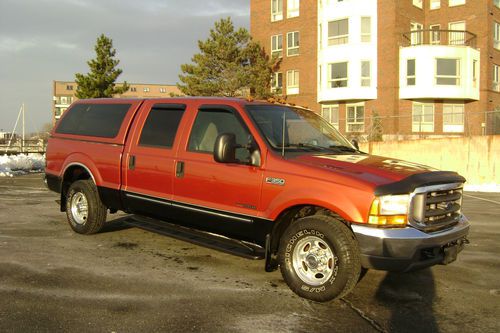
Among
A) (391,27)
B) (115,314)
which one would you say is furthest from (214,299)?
(391,27)

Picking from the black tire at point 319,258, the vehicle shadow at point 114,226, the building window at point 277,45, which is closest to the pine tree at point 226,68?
the building window at point 277,45

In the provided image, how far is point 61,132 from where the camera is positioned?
7.75 meters

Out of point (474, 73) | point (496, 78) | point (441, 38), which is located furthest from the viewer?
point (496, 78)

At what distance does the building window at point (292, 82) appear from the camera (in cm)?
3565

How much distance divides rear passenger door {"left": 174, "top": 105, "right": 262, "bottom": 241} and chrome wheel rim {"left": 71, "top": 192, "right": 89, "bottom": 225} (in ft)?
6.91

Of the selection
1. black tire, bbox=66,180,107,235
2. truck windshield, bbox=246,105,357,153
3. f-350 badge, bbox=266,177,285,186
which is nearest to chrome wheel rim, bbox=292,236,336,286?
f-350 badge, bbox=266,177,285,186

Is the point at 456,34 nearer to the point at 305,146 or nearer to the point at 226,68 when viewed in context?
the point at 226,68

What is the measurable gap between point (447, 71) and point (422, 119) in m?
3.43

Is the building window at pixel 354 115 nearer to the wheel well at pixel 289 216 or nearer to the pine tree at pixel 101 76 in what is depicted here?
the pine tree at pixel 101 76

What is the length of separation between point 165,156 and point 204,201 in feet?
2.83

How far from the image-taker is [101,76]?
124ft

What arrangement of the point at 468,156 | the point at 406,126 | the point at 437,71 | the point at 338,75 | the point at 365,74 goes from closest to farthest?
the point at 468,156 → the point at 406,126 → the point at 437,71 → the point at 365,74 → the point at 338,75

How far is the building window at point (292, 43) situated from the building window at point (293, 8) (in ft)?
4.51

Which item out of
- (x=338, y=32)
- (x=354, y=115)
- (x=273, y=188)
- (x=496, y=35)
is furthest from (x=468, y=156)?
(x=496, y=35)
